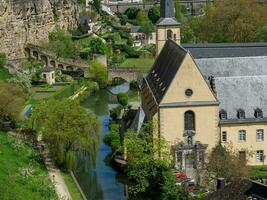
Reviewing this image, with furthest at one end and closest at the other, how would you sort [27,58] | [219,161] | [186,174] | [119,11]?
[119,11] → [27,58] → [186,174] → [219,161]

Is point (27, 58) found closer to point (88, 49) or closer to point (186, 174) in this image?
point (88, 49)

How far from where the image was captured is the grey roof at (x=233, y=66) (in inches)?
2165

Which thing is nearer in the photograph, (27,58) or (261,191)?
(261,191)

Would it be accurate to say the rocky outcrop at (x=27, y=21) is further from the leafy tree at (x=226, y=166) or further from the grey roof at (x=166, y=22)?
the leafy tree at (x=226, y=166)

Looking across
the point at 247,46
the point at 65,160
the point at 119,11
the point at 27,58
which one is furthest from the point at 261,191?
the point at 119,11

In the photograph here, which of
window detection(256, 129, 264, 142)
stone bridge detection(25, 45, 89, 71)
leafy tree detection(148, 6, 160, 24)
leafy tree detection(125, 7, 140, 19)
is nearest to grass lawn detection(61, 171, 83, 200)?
window detection(256, 129, 264, 142)

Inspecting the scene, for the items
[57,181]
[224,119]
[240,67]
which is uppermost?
[240,67]

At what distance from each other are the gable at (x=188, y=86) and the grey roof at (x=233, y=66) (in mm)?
7323

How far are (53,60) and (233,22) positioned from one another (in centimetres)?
2590

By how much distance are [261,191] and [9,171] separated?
20.0 metres

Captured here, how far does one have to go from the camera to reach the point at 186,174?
Answer: 46969 mm

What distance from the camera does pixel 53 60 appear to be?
98750mm

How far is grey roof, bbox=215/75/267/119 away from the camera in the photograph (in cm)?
4922

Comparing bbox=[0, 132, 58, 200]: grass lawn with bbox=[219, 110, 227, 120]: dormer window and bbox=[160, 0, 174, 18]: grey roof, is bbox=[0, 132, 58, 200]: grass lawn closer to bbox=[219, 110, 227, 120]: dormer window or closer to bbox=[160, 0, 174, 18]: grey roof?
bbox=[219, 110, 227, 120]: dormer window
